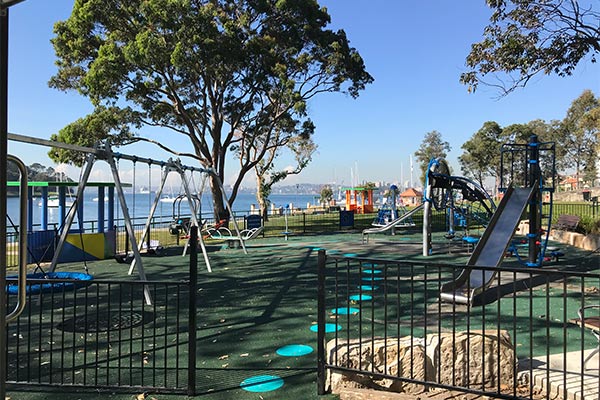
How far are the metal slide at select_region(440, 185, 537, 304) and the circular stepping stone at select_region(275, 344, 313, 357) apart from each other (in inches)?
111

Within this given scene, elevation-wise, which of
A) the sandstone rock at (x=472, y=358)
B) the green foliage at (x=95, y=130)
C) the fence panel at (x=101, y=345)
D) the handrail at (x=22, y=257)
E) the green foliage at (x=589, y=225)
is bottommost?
the fence panel at (x=101, y=345)

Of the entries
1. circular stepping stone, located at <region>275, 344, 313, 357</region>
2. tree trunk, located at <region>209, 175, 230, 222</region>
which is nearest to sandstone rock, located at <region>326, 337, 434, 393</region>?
circular stepping stone, located at <region>275, 344, 313, 357</region>

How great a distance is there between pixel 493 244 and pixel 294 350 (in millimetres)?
5511

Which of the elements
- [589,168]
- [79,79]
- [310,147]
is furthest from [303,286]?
[589,168]

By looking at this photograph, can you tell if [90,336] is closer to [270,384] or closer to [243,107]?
[270,384]

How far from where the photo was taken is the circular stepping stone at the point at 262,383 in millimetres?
4043

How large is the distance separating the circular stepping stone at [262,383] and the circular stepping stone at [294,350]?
2.20 feet

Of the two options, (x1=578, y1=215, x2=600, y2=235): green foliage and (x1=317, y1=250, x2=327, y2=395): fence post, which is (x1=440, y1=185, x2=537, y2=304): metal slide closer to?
(x1=317, y1=250, x2=327, y2=395): fence post

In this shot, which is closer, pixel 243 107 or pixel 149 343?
pixel 149 343

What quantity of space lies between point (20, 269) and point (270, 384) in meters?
2.70

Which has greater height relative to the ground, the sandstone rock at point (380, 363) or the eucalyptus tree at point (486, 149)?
the eucalyptus tree at point (486, 149)

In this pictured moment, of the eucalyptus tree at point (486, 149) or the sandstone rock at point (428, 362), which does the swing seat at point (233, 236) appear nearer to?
the sandstone rock at point (428, 362)

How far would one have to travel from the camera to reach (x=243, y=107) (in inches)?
840

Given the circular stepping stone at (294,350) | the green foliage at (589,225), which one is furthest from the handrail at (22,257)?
the green foliage at (589,225)
